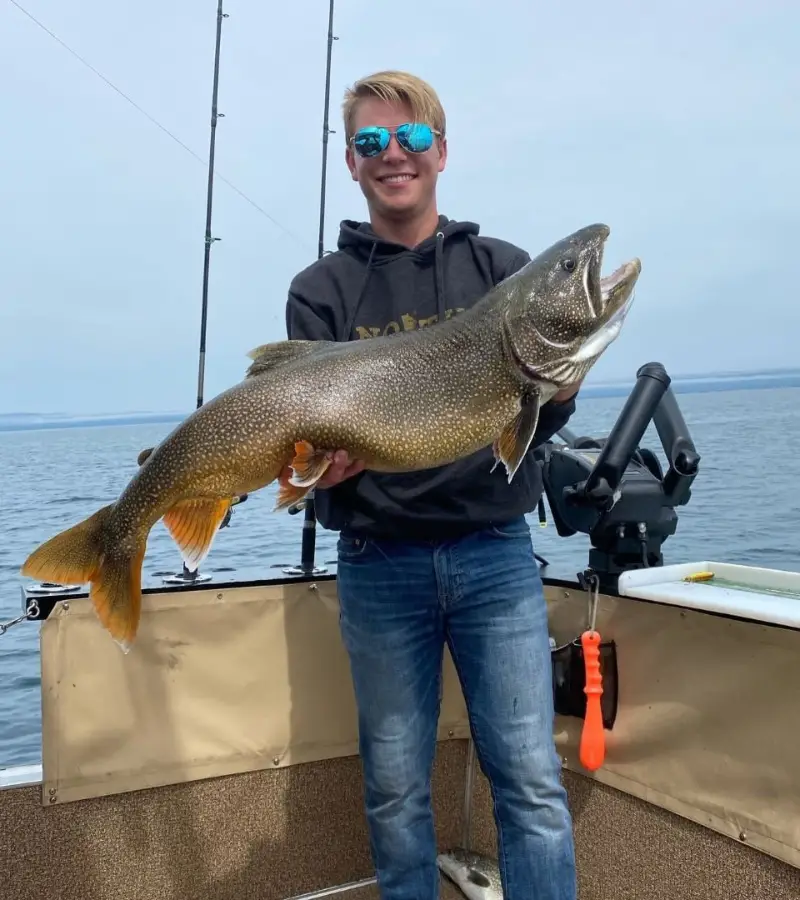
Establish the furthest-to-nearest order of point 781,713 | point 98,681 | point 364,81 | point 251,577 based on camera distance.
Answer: point 251,577 < point 98,681 < point 364,81 < point 781,713

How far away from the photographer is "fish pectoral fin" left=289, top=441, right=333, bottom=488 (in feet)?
7.83

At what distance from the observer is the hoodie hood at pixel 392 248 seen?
110 inches

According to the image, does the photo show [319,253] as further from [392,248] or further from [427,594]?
[427,594]

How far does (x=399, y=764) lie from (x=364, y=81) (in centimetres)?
225

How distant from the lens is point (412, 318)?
108 inches

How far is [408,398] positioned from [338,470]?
0.29m

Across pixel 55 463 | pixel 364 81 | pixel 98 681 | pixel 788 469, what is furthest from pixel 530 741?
pixel 55 463

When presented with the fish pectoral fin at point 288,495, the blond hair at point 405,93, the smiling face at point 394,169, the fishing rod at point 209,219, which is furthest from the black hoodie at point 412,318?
the fishing rod at point 209,219

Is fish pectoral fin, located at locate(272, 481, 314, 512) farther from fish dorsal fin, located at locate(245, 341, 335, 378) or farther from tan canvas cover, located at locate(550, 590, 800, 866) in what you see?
tan canvas cover, located at locate(550, 590, 800, 866)

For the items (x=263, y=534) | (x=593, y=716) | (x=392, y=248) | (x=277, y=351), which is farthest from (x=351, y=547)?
(x=263, y=534)

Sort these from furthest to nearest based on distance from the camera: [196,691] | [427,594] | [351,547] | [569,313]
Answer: [196,691], [351,547], [427,594], [569,313]

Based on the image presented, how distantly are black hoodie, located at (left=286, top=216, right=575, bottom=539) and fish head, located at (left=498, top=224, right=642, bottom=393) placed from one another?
0.72 ft

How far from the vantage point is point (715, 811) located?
2.80m

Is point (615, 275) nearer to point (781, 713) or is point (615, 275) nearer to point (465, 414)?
point (465, 414)
